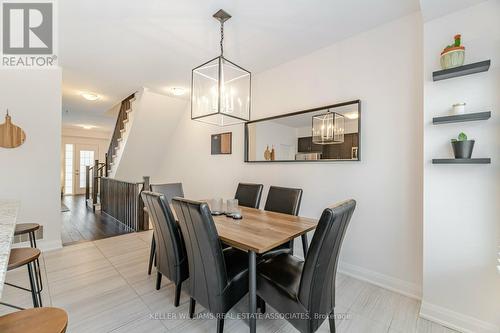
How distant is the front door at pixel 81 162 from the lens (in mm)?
8781

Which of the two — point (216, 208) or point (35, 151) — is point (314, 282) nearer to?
point (216, 208)

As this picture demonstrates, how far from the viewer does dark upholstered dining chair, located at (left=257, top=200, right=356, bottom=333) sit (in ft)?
4.18

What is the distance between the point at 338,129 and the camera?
2656 mm

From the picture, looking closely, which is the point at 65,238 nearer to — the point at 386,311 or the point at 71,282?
the point at 71,282

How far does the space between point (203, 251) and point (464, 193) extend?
1.95m

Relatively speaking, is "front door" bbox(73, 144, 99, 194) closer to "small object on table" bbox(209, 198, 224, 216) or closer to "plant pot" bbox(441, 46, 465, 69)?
"small object on table" bbox(209, 198, 224, 216)

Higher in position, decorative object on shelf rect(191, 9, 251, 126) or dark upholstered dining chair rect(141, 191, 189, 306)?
decorative object on shelf rect(191, 9, 251, 126)

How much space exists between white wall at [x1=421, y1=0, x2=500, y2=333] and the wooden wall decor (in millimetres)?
4483

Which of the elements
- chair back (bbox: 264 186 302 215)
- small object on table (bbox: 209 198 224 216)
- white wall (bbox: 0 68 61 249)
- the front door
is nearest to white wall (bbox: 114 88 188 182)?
white wall (bbox: 0 68 61 249)

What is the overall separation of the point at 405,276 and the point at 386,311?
0.46 metres

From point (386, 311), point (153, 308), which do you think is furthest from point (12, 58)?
point (386, 311)

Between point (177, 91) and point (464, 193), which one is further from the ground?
point (177, 91)

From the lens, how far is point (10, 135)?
289 centimetres

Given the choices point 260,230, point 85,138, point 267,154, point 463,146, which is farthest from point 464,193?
point 85,138
